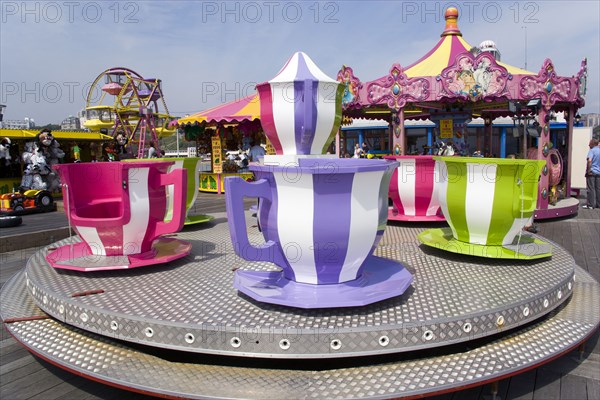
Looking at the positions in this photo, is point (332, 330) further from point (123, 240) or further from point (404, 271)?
point (123, 240)

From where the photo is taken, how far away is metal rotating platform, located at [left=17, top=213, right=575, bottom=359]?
197 centimetres

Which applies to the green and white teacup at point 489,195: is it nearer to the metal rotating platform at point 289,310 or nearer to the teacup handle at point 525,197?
the teacup handle at point 525,197

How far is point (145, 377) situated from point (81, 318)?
0.55 metres

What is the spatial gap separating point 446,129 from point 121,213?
25.8 feet

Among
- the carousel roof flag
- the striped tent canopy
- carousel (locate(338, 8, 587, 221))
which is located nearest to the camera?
the carousel roof flag

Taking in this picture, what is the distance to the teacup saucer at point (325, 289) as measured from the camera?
2.13 meters

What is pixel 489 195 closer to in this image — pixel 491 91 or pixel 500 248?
pixel 500 248

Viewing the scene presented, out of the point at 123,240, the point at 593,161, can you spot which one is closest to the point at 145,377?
the point at 123,240

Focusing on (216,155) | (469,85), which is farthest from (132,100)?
(469,85)

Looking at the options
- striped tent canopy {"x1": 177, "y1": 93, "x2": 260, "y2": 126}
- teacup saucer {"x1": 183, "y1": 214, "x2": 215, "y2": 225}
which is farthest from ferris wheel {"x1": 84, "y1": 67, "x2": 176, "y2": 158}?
teacup saucer {"x1": 183, "y1": 214, "x2": 215, "y2": 225}

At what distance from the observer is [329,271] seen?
90.7 inches

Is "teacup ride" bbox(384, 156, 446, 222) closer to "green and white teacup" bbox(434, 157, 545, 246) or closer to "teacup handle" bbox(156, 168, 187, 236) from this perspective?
"green and white teacup" bbox(434, 157, 545, 246)

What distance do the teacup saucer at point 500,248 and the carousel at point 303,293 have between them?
3 centimetres

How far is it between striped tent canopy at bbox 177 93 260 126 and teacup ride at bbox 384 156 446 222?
7444 millimetres
